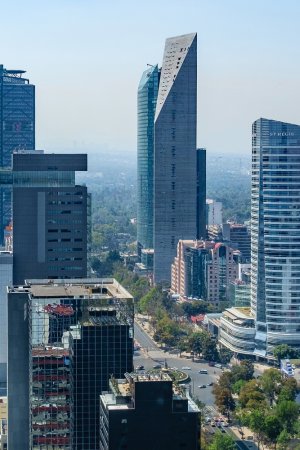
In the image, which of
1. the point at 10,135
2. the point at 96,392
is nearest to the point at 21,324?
the point at 96,392

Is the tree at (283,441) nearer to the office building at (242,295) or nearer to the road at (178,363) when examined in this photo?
the road at (178,363)

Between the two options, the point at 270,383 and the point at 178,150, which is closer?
the point at 270,383

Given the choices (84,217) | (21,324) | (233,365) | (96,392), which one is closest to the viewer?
(96,392)

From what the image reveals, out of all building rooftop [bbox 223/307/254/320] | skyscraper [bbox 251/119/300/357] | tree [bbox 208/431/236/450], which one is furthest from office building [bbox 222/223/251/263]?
tree [bbox 208/431/236/450]

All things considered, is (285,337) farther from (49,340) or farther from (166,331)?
(49,340)

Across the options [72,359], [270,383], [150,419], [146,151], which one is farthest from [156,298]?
[150,419]

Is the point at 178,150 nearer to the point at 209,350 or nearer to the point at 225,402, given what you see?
the point at 209,350
